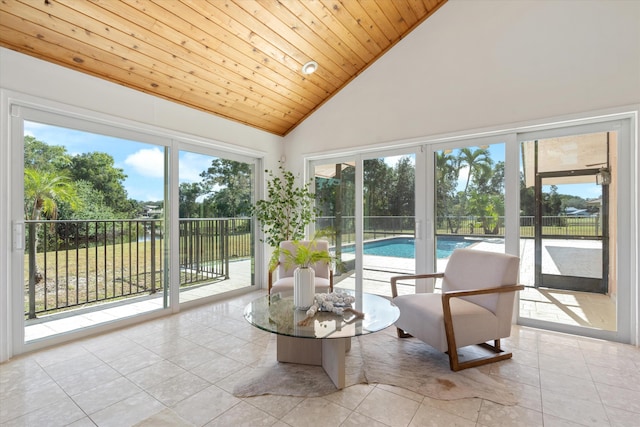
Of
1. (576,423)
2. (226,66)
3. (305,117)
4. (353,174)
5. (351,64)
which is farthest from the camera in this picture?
(305,117)

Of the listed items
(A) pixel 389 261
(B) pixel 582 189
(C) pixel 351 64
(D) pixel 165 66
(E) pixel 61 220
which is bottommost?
(A) pixel 389 261

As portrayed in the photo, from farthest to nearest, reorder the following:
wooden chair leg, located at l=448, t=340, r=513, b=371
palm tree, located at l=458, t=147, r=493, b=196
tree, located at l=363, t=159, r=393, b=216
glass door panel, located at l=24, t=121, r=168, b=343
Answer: tree, located at l=363, t=159, r=393, b=216
palm tree, located at l=458, t=147, r=493, b=196
glass door panel, located at l=24, t=121, r=168, b=343
wooden chair leg, located at l=448, t=340, r=513, b=371

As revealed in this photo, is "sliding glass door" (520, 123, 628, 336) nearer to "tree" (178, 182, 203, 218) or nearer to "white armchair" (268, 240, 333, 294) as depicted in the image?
"white armchair" (268, 240, 333, 294)

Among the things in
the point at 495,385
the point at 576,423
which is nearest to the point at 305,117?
the point at 495,385

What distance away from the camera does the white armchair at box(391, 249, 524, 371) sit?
7.41 ft

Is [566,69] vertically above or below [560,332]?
above

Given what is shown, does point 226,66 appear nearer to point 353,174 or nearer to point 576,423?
point 353,174

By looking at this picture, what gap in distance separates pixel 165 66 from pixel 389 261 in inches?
135

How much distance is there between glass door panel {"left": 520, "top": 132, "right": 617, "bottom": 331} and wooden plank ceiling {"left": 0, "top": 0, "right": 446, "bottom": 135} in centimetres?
Answer: 218

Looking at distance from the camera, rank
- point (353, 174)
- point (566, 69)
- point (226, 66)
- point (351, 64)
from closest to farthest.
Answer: point (566, 69)
point (226, 66)
point (351, 64)
point (353, 174)

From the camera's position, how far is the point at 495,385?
6.79ft

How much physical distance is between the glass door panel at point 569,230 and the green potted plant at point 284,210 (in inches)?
108

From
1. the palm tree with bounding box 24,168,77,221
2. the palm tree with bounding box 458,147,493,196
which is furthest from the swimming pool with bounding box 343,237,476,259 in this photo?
the palm tree with bounding box 24,168,77,221

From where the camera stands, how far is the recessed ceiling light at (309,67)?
11.6ft
